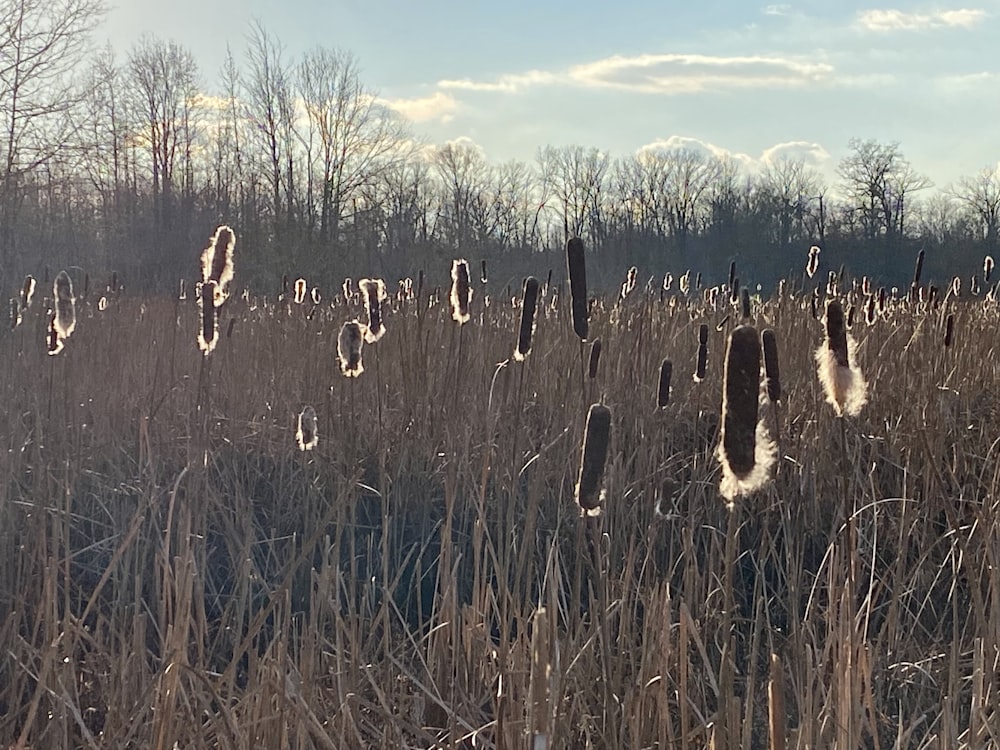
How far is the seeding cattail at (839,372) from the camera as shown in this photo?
4.55ft

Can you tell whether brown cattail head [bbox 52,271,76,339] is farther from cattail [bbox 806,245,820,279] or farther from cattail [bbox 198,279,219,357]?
cattail [bbox 806,245,820,279]

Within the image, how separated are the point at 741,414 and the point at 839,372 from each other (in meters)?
0.47

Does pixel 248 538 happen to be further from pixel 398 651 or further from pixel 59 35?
pixel 59 35

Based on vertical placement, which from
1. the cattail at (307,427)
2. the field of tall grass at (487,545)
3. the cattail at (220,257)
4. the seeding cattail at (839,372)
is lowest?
the field of tall grass at (487,545)

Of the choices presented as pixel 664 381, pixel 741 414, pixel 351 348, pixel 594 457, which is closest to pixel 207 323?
pixel 351 348

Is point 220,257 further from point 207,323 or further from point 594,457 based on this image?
point 594,457

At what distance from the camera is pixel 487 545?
6.39 feet

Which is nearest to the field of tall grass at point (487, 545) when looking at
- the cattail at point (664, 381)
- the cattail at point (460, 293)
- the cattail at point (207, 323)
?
the cattail at point (664, 381)

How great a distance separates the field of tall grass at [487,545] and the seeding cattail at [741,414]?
107 millimetres

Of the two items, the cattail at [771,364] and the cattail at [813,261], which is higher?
the cattail at [813,261]

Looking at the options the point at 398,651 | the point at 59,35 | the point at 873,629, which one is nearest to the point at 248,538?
the point at 398,651

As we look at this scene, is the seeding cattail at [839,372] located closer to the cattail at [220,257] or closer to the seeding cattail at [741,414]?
the seeding cattail at [741,414]

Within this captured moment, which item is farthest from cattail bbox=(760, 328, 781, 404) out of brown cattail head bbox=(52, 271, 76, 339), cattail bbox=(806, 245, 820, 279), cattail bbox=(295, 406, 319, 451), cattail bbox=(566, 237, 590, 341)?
cattail bbox=(806, 245, 820, 279)

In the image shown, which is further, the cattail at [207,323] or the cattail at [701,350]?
the cattail at [701,350]
